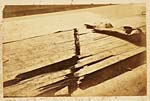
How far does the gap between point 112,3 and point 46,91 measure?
478mm

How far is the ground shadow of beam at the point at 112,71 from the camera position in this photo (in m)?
1.14

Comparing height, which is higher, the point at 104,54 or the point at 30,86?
the point at 104,54

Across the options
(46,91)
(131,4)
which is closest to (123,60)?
(131,4)

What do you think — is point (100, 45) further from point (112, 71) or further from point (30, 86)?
point (30, 86)

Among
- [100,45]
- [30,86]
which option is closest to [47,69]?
[30,86]

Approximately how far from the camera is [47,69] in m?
1.14

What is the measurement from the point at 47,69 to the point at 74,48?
15 centimetres

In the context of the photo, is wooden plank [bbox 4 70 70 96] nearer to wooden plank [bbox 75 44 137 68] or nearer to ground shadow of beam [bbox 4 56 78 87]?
ground shadow of beam [bbox 4 56 78 87]

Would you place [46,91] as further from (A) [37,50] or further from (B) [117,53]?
(B) [117,53]

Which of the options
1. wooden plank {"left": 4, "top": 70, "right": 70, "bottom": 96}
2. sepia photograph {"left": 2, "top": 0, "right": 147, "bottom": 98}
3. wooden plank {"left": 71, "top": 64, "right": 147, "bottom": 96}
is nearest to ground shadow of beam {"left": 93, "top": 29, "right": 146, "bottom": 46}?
Result: sepia photograph {"left": 2, "top": 0, "right": 147, "bottom": 98}

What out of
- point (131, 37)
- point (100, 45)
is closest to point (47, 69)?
point (100, 45)

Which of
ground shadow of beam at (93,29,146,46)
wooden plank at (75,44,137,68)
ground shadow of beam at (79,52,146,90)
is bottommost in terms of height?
ground shadow of beam at (79,52,146,90)

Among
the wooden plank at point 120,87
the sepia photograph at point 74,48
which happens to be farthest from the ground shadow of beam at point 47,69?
the wooden plank at point 120,87

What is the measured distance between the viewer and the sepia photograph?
1.13 m
